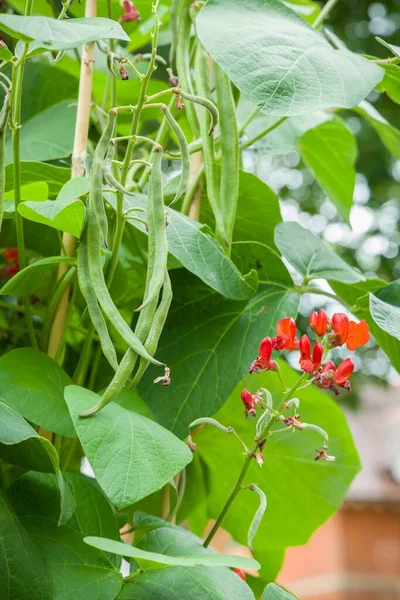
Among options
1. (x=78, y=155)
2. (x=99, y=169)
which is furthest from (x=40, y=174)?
(x=99, y=169)

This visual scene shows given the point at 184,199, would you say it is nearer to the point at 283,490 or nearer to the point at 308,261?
the point at 308,261

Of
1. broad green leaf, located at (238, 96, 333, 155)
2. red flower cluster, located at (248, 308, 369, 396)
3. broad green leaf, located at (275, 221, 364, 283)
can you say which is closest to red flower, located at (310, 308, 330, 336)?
red flower cluster, located at (248, 308, 369, 396)

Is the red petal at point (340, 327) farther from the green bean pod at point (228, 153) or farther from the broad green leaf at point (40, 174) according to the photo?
the broad green leaf at point (40, 174)

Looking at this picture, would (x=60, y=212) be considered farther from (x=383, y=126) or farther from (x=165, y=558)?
(x=383, y=126)

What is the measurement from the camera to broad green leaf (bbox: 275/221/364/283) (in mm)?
552

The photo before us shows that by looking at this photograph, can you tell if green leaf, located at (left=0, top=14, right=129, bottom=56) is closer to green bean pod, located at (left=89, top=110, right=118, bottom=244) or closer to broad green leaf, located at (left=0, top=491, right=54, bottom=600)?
green bean pod, located at (left=89, top=110, right=118, bottom=244)

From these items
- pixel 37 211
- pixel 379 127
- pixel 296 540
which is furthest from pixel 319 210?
pixel 37 211

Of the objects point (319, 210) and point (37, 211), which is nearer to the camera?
point (37, 211)

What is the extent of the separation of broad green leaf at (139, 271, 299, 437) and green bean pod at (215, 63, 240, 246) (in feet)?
0.22

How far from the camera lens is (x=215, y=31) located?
1.39 feet

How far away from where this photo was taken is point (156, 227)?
39 centimetres

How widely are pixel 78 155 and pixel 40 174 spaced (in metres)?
0.04

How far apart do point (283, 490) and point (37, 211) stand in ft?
1.03

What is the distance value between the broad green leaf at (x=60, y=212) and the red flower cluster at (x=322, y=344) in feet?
0.41
